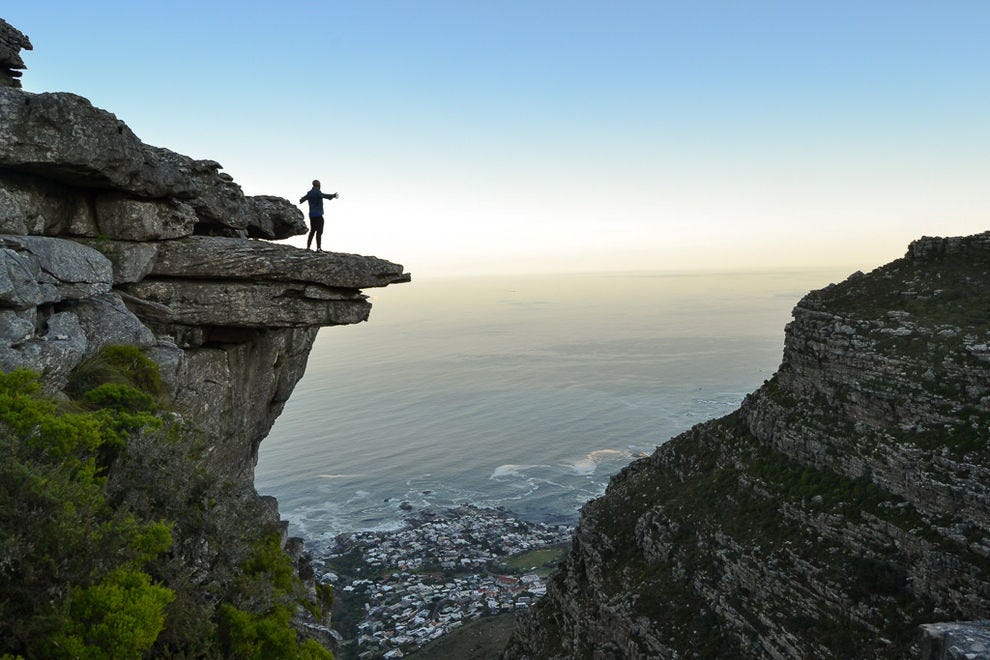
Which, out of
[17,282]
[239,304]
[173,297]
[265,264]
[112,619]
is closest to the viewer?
[112,619]

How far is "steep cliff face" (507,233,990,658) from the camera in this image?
23.5m

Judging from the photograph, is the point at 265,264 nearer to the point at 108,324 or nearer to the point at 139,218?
the point at 139,218

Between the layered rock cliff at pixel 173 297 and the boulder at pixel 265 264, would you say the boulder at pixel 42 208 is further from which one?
the boulder at pixel 265 264

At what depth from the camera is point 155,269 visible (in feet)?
71.1

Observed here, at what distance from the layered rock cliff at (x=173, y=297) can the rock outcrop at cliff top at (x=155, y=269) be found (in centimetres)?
5

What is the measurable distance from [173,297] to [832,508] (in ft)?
103

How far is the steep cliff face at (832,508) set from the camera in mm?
23547

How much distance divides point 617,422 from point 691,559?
101m

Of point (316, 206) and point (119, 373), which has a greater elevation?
point (316, 206)

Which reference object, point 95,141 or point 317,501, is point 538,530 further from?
point 95,141

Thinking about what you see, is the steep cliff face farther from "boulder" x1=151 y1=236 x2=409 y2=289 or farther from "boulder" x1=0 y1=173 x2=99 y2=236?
"boulder" x1=0 y1=173 x2=99 y2=236

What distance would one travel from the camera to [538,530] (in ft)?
279

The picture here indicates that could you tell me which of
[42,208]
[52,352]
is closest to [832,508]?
[52,352]

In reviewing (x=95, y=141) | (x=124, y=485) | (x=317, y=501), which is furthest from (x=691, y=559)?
(x=317, y=501)
